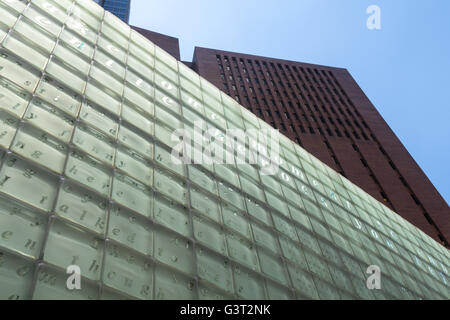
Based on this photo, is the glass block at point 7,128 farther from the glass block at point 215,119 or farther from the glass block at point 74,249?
the glass block at point 215,119

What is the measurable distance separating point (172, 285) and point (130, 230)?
1.27m

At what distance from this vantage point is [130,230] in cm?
640

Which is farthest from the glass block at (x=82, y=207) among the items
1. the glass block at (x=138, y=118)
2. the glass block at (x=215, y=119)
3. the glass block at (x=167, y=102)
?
the glass block at (x=215, y=119)

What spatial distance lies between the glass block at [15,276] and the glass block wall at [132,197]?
0.04ft

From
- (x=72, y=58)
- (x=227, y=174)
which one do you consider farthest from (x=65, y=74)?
(x=227, y=174)

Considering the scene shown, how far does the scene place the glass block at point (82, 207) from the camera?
19.1 feet

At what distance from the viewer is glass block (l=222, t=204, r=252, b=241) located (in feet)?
28.6

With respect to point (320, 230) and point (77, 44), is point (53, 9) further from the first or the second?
point (320, 230)

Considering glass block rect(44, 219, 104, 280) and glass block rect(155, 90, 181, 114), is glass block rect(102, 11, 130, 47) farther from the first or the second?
glass block rect(44, 219, 104, 280)

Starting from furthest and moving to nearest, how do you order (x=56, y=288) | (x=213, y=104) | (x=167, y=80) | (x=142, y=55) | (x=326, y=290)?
(x=213, y=104), (x=142, y=55), (x=167, y=80), (x=326, y=290), (x=56, y=288)

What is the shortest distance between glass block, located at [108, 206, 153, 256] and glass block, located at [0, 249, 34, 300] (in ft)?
4.88

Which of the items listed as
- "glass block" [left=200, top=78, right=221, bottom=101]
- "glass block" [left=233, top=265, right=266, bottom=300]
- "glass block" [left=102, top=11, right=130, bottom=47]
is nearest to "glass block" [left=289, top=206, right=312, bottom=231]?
"glass block" [left=233, top=265, right=266, bottom=300]
